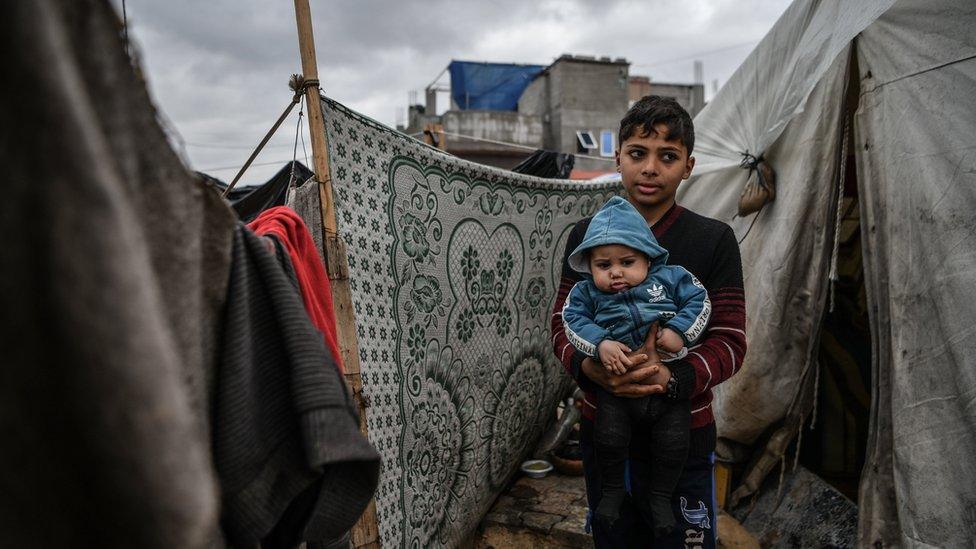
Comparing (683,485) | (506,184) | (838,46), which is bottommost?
(683,485)

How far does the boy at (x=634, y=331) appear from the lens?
5.61 feet

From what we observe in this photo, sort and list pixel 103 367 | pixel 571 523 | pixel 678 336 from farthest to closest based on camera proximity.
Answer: pixel 571 523
pixel 678 336
pixel 103 367

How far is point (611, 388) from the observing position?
176 cm

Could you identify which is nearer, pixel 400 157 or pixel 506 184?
pixel 400 157

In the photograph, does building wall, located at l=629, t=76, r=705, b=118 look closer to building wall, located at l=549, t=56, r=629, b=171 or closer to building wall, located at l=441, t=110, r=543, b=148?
building wall, located at l=549, t=56, r=629, b=171

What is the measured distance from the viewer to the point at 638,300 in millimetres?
1789

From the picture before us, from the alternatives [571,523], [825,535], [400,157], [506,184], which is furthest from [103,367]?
[825,535]

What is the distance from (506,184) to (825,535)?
249 cm

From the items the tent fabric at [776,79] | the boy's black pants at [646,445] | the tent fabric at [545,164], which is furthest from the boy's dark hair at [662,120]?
the tent fabric at [545,164]

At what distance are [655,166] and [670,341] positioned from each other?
1.99 ft

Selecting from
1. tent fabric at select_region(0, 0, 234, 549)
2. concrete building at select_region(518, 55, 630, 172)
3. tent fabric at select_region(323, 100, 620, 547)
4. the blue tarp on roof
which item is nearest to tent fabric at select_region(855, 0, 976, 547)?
tent fabric at select_region(323, 100, 620, 547)

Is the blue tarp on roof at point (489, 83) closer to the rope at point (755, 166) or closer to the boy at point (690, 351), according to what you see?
the rope at point (755, 166)

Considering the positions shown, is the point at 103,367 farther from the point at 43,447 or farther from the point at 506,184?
the point at 506,184

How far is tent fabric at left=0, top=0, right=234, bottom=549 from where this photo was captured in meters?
0.44
